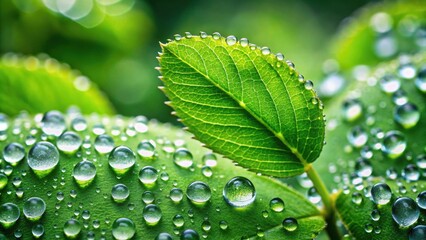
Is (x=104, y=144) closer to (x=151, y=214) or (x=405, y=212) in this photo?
(x=151, y=214)

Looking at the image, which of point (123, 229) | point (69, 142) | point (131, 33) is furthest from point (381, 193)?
point (131, 33)

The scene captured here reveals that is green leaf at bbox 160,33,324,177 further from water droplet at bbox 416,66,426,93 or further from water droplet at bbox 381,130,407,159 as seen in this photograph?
water droplet at bbox 416,66,426,93

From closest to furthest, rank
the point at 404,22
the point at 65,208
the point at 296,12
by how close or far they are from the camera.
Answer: the point at 65,208 < the point at 404,22 < the point at 296,12

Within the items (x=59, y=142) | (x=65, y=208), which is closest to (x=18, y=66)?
(x=59, y=142)

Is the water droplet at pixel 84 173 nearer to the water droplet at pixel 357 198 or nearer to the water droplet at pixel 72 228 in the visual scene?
the water droplet at pixel 72 228

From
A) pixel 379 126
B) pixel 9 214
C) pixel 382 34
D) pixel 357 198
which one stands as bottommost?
pixel 9 214

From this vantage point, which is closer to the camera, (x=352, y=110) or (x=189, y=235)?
(x=189, y=235)

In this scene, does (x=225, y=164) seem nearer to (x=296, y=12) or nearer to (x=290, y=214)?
(x=290, y=214)
